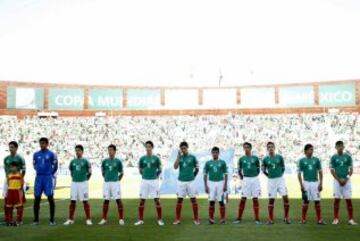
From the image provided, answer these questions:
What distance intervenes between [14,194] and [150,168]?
362cm

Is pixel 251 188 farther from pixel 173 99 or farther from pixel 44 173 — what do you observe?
pixel 173 99

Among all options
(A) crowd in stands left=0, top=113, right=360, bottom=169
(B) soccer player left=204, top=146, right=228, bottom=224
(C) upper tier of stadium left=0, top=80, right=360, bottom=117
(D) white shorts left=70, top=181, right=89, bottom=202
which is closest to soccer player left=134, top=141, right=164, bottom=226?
(B) soccer player left=204, top=146, right=228, bottom=224

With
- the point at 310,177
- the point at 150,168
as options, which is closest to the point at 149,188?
the point at 150,168

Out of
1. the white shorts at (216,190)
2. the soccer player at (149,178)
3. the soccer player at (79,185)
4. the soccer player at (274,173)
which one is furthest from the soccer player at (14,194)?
the soccer player at (274,173)

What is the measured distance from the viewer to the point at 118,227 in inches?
462

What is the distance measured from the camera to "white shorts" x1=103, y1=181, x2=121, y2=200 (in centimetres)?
1252

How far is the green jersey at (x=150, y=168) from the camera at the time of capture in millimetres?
12641

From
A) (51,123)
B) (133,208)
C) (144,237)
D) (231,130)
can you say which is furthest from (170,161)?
(51,123)

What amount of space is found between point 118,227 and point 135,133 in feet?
140

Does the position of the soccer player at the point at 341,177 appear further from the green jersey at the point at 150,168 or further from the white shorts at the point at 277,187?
the green jersey at the point at 150,168

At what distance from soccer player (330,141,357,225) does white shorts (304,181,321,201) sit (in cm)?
48

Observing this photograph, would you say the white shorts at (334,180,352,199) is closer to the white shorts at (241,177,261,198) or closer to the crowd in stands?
the white shorts at (241,177,261,198)

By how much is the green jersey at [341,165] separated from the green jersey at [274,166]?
1.33 metres

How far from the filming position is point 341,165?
12500 mm
